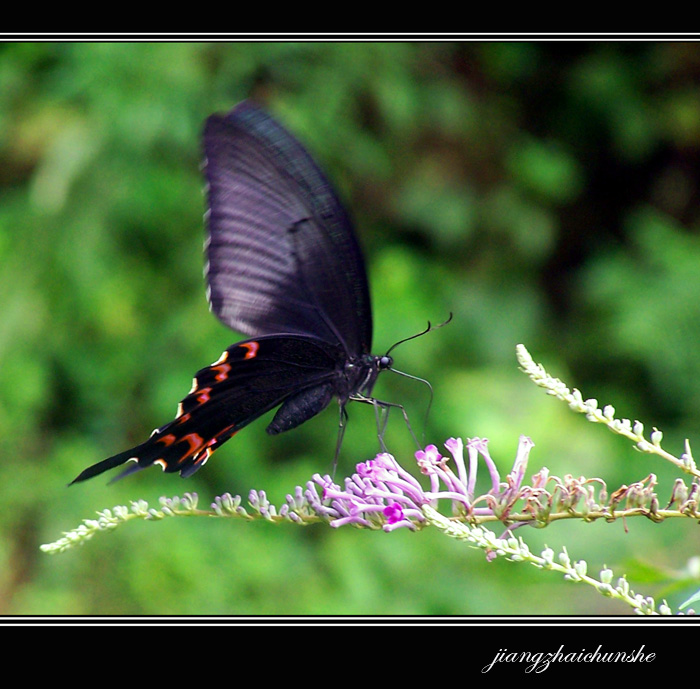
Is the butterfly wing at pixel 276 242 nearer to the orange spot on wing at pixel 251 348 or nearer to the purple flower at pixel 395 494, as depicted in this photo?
the orange spot on wing at pixel 251 348

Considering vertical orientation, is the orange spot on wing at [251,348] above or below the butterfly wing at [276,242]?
below

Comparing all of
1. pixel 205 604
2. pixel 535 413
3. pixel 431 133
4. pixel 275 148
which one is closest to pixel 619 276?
pixel 535 413

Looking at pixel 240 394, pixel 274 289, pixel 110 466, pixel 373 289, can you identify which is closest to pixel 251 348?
pixel 240 394

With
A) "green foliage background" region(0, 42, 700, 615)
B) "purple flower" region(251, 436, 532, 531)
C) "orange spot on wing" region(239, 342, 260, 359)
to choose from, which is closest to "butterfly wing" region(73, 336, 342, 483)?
"orange spot on wing" region(239, 342, 260, 359)

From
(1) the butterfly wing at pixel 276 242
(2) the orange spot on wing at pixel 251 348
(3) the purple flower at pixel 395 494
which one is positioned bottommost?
(3) the purple flower at pixel 395 494

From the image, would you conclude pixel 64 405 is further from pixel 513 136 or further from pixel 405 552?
pixel 513 136

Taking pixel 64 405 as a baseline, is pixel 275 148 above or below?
above

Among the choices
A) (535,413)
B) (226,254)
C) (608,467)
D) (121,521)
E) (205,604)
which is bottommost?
(205,604)

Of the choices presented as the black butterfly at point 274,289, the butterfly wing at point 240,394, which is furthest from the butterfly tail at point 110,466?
the black butterfly at point 274,289
